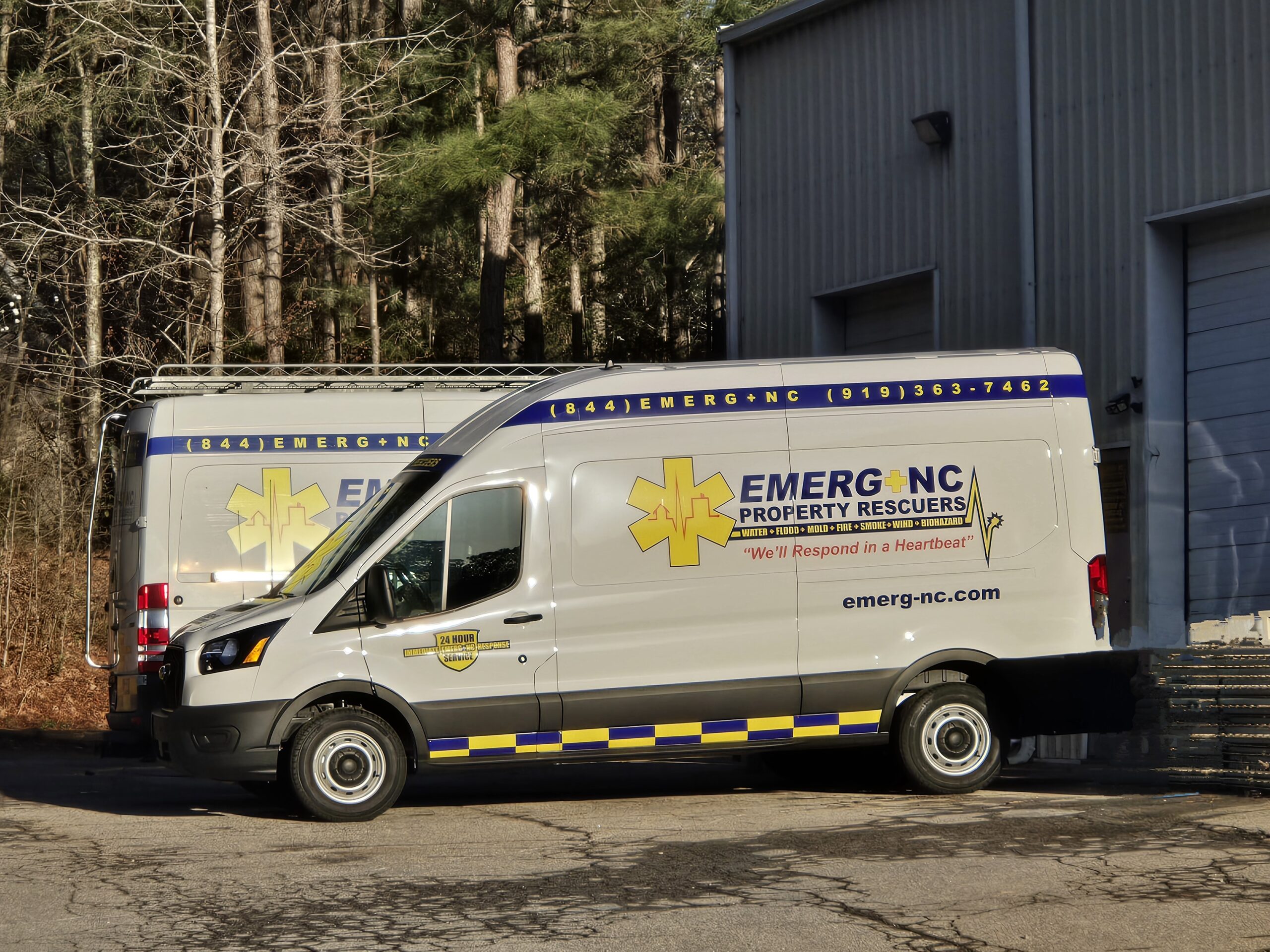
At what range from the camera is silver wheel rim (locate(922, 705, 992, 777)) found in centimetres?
973

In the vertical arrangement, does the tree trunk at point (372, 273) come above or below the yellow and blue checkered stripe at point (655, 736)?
above

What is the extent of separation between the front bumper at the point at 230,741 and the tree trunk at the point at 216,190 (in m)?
9.58

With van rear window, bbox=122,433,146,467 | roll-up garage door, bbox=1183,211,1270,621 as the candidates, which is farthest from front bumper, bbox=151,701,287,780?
roll-up garage door, bbox=1183,211,1270,621

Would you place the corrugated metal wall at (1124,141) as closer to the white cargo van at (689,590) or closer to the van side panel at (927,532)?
the white cargo van at (689,590)

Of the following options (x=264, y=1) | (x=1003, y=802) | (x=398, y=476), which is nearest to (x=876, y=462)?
(x=1003, y=802)

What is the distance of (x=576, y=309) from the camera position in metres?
33.1

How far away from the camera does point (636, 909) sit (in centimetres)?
636

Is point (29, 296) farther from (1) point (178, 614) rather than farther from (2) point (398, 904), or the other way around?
(2) point (398, 904)

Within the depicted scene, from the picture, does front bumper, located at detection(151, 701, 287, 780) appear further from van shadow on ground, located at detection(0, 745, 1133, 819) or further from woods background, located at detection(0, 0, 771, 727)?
woods background, located at detection(0, 0, 771, 727)

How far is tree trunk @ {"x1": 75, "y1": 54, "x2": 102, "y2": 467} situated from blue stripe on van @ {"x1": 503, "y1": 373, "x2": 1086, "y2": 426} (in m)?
13.6

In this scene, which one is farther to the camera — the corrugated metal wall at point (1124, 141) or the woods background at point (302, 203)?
the woods background at point (302, 203)

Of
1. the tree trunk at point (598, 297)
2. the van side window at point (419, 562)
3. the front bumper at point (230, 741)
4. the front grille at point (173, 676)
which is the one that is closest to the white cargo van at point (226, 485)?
the front grille at point (173, 676)

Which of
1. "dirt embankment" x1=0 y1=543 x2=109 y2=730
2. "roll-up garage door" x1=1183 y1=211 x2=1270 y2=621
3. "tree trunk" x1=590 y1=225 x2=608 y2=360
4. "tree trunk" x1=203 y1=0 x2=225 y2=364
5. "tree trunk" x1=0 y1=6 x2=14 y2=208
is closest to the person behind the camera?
"roll-up garage door" x1=1183 y1=211 x2=1270 y2=621

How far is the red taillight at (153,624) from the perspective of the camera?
1112 cm
